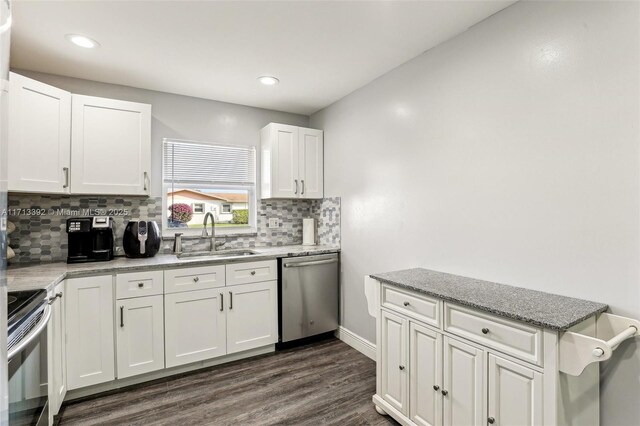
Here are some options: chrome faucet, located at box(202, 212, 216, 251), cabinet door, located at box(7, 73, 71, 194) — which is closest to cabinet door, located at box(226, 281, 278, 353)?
chrome faucet, located at box(202, 212, 216, 251)

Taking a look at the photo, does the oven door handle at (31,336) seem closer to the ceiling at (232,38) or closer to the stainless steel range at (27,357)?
the stainless steel range at (27,357)

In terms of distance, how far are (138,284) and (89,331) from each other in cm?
43

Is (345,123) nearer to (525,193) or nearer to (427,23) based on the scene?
(427,23)

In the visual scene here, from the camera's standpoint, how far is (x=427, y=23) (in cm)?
197

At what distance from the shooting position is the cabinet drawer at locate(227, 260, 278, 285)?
2738 millimetres

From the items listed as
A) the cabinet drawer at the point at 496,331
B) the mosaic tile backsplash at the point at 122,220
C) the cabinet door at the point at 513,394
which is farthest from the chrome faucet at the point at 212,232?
the cabinet door at the point at 513,394

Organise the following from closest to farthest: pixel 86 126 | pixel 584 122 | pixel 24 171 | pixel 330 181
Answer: pixel 584 122
pixel 24 171
pixel 86 126
pixel 330 181

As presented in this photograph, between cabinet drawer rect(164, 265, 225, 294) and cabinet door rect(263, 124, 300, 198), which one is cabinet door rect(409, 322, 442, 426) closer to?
cabinet drawer rect(164, 265, 225, 294)

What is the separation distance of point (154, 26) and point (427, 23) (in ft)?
5.74

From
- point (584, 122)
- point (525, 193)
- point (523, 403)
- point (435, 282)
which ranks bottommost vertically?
point (523, 403)

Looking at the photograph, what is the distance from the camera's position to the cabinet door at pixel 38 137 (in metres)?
2.10

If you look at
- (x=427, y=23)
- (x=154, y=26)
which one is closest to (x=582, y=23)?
(x=427, y=23)

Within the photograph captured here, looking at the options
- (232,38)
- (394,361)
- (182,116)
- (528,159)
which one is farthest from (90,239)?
(528,159)

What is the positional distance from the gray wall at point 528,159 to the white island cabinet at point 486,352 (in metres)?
0.15
